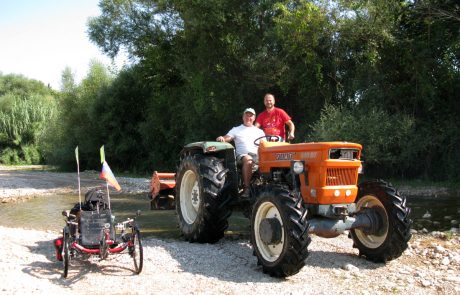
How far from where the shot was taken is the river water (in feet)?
28.2

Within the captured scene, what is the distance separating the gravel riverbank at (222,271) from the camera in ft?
16.1

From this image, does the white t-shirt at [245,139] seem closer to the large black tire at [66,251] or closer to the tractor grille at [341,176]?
the tractor grille at [341,176]

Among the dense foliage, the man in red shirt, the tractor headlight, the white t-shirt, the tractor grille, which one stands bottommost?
the tractor grille

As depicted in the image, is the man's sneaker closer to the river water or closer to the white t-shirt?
the white t-shirt

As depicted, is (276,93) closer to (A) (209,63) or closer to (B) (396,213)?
(A) (209,63)

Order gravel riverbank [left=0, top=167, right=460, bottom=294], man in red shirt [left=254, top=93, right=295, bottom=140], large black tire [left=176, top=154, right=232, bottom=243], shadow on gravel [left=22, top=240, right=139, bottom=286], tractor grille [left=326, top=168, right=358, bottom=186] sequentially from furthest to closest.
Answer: man in red shirt [left=254, top=93, right=295, bottom=140] < large black tire [left=176, top=154, right=232, bottom=243] < tractor grille [left=326, top=168, right=358, bottom=186] < shadow on gravel [left=22, top=240, right=139, bottom=286] < gravel riverbank [left=0, top=167, right=460, bottom=294]

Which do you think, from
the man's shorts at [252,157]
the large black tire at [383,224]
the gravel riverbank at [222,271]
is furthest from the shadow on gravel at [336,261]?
the man's shorts at [252,157]

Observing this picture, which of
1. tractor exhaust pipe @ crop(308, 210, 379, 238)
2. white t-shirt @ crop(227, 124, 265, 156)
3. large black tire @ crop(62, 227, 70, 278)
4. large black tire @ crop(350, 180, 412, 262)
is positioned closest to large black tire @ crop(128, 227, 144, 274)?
large black tire @ crop(62, 227, 70, 278)

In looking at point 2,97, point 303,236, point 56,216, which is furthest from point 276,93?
point 2,97

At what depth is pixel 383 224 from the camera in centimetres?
595

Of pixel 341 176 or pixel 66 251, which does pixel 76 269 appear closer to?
pixel 66 251

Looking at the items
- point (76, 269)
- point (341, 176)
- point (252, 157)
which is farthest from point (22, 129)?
point (341, 176)

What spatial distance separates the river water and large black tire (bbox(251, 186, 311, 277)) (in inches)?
85.0

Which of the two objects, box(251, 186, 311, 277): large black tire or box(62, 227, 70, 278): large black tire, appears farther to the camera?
box(62, 227, 70, 278): large black tire
